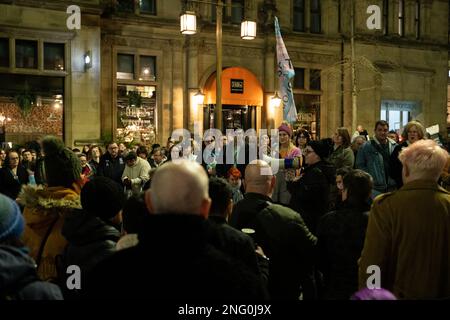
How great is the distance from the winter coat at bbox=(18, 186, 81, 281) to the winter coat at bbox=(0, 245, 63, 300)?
1.81m

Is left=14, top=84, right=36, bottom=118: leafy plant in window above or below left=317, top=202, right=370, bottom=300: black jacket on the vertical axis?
above

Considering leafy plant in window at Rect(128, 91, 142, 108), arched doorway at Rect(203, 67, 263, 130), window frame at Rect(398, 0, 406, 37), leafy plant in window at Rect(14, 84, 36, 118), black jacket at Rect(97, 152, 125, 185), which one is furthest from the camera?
window frame at Rect(398, 0, 406, 37)

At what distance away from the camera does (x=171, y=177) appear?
2.23 meters

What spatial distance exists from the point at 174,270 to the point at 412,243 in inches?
77.6

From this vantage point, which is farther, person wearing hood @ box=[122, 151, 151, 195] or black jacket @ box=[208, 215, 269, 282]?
person wearing hood @ box=[122, 151, 151, 195]

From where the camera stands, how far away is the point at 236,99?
72.0 ft

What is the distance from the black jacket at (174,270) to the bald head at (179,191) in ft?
0.17

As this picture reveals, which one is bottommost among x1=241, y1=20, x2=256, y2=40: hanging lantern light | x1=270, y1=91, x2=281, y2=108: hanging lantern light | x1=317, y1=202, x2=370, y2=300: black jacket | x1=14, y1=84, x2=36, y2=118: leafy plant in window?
x1=317, y1=202, x2=370, y2=300: black jacket

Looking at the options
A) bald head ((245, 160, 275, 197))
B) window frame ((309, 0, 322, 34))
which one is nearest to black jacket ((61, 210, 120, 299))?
bald head ((245, 160, 275, 197))

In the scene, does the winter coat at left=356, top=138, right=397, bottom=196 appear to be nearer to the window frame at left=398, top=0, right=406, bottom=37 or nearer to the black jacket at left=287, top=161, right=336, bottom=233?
the black jacket at left=287, top=161, right=336, bottom=233

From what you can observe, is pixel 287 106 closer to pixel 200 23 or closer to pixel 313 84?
pixel 200 23

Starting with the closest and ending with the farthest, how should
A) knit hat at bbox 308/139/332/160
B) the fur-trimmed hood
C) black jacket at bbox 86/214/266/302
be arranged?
black jacket at bbox 86/214/266/302 < the fur-trimmed hood < knit hat at bbox 308/139/332/160

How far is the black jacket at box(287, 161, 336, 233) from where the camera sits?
20.6ft

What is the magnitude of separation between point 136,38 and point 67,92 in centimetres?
391
